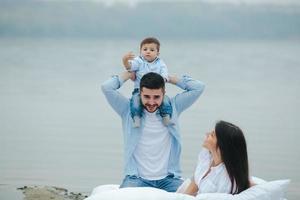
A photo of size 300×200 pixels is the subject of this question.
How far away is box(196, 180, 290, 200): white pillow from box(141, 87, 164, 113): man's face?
1.63 feet

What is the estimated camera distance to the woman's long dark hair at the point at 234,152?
322 cm

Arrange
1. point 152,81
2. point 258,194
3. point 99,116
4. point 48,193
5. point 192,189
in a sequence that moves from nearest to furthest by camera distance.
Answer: point 258,194 → point 192,189 → point 152,81 → point 48,193 → point 99,116

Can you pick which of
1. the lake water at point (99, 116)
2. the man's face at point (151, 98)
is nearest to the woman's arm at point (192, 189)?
the man's face at point (151, 98)

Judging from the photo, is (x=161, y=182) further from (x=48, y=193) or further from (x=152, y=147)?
(x=48, y=193)

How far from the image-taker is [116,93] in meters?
3.66

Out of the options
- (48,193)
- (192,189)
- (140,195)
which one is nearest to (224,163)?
(192,189)

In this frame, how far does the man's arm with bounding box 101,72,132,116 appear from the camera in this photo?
3.65 meters

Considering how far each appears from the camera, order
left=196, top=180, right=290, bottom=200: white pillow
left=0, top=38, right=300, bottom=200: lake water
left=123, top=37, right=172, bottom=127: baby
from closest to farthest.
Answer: left=196, top=180, right=290, bottom=200: white pillow < left=123, top=37, right=172, bottom=127: baby < left=0, top=38, right=300, bottom=200: lake water

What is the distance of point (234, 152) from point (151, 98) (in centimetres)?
49

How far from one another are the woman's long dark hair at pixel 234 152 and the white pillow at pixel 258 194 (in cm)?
5

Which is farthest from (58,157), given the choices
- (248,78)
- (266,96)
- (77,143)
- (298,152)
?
(248,78)

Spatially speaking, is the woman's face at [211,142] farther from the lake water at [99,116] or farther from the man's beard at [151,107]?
the lake water at [99,116]

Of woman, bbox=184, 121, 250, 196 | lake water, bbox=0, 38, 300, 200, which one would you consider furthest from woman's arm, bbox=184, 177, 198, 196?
lake water, bbox=0, 38, 300, 200

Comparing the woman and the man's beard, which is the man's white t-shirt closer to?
the man's beard
